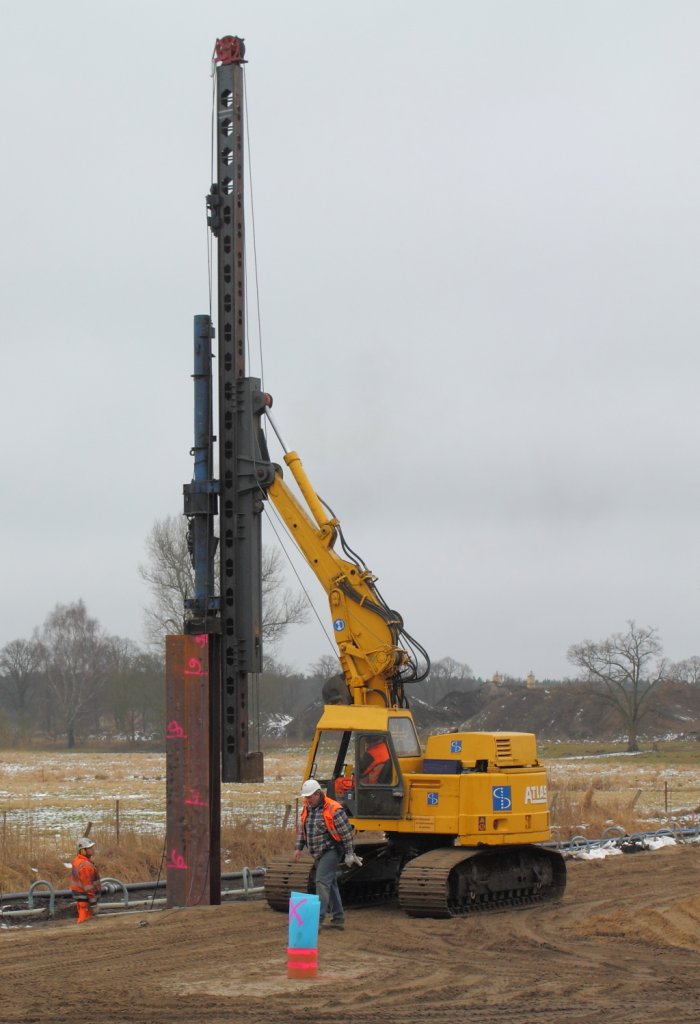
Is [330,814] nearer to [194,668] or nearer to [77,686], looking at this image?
[194,668]

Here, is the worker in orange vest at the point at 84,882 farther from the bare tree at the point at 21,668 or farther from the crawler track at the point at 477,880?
the bare tree at the point at 21,668

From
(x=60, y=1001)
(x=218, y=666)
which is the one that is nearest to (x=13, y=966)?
(x=60, y=1001)

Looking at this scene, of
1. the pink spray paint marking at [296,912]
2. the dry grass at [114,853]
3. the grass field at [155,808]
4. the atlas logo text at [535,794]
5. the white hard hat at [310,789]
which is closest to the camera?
the pink spray paint marking at [296,912]

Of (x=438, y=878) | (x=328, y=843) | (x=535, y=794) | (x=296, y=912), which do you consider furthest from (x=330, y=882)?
(x=535, y=794)

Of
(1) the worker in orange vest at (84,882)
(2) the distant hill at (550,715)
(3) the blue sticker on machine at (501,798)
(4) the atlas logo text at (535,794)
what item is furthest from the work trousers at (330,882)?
(2) the distant hill at (550,715)

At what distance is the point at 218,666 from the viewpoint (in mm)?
16688

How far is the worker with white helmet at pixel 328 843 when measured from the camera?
14.5 metres

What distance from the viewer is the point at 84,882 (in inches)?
616

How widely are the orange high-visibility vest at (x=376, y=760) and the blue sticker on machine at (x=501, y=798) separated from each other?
1375mm

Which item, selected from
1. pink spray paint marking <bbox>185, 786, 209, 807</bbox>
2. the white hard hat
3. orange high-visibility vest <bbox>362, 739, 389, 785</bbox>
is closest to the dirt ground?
pink spray paint marking <bbox>185, 786, 209, 807</bbox>

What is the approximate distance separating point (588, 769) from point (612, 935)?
3591 cm

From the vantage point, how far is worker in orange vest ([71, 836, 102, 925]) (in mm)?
15594

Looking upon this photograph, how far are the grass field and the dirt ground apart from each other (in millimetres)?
4160

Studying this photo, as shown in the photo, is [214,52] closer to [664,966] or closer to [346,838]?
[346,838]
